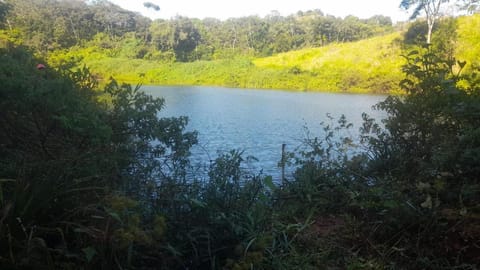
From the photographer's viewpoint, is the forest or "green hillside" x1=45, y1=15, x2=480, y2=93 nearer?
the forest

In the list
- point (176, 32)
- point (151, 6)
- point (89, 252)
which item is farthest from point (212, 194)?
point (151, 6)

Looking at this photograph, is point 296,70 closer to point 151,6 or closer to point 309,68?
point 309,68

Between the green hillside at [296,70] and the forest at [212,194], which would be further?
the green hillside at [296,70]

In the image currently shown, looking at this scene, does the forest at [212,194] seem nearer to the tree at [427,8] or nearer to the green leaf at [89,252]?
the green leaf at [89,252]

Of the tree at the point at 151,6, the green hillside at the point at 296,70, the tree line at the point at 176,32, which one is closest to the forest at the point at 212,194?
the green hillside at the point at 296,70

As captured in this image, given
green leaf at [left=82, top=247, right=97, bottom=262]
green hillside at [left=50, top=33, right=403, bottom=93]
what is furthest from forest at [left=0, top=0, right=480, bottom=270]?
green hillside at [left=50, top=33, right=403, bottom=93]

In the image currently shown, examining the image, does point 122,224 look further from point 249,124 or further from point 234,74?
point 234,74

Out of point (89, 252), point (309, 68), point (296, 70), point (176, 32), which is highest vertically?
point (176, 32)

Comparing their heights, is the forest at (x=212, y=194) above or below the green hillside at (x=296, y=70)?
below

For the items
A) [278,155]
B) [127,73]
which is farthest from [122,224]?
[127,73]

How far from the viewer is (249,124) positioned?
13062mm

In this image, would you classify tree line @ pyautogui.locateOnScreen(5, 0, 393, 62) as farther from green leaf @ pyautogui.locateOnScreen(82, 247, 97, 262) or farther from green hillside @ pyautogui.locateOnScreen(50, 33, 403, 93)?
green leaf @ pyautogui.locateOnScreen(82, 247, 97, 262)

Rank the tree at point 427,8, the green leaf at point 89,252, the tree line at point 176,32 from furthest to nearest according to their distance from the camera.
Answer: the tree line at point 176,32
the tree at point 427,8
the green leaf at point 89,252

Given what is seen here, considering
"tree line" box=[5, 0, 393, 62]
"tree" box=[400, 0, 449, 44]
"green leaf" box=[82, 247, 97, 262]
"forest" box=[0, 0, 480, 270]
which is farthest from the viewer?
"tree line" box=[5, 0, 393, 62]
